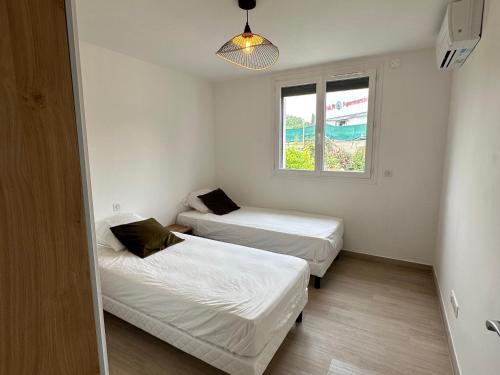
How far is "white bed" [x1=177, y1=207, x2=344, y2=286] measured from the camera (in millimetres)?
2855

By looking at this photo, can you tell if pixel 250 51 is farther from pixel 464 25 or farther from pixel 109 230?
pixel 109 230

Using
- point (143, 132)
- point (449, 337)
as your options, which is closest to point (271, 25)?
point (143, 132)

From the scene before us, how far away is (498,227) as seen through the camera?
1.24 metres

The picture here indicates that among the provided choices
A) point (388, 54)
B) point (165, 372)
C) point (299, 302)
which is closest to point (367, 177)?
point (388, 54)

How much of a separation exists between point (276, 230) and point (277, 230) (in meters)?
0.01

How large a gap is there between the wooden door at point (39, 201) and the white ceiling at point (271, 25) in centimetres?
165

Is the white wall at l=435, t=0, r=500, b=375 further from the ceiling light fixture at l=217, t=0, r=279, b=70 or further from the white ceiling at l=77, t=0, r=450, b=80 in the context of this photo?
the ceiling light fixture at l=217, t=0, r=279, b=70

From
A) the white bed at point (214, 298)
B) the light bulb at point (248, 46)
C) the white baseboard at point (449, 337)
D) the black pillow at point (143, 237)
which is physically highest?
the light bulb at point (248, 46)

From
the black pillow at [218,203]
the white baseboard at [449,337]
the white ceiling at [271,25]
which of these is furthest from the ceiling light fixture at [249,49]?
the white baseboard at [449,337]

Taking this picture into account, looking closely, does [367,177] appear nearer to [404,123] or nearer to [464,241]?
[404,123]

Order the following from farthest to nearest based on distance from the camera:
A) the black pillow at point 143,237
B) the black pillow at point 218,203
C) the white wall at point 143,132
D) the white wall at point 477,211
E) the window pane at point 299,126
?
1. the black pillow at point 218,203
2. the window pane at point 299,126
3. the white wall at point 143,132
4. the black pillow at point 143,237
5. the white wall at point 477,211

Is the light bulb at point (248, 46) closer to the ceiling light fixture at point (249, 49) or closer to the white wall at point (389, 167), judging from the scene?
the ceiling light fixture at point (249, 49)

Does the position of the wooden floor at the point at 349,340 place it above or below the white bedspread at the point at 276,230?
below

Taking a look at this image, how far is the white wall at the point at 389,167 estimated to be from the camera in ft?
9.87
